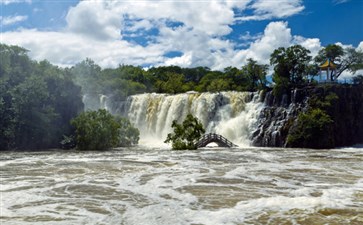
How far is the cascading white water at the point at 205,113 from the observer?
42.1 meters

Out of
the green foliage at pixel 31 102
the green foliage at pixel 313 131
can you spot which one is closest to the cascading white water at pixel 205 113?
the green foliage at pixel 313 131

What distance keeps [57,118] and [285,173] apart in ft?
81.1

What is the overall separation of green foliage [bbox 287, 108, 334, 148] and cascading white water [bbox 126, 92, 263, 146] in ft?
15.7

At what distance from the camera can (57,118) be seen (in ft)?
119

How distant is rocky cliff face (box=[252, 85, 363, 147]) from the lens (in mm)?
39625

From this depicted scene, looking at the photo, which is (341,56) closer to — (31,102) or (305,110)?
(305,110)

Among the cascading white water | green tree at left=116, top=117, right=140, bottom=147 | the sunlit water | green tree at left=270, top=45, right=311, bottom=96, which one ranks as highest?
green tree at left=270, top=45, right=311, bottom=96

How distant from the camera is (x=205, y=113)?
146 feet

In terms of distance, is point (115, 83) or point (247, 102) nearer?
point (247, 102)

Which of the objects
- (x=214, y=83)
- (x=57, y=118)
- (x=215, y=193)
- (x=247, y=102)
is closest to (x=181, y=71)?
(x=214, y=83)

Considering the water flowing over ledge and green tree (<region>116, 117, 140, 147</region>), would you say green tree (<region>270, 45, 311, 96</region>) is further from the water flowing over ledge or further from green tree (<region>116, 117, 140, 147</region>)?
green tree (<region>116, 117, 140, 147</region>)

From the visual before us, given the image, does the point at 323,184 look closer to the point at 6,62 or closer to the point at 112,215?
the point at 112,215

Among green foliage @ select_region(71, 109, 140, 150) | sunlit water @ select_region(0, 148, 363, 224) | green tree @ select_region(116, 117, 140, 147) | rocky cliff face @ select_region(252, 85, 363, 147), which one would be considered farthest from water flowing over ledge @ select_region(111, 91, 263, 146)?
sunlit water @ select_region(0, 148, 363, 224)

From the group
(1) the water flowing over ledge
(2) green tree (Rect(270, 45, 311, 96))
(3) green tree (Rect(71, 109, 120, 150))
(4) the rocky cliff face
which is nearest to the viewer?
(3) green tree (Rect(71, 109, 120, 150))
